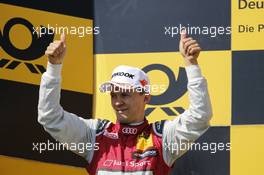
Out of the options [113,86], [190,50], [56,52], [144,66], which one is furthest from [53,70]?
[144,66]

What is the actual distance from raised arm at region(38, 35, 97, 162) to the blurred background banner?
1.32 ft

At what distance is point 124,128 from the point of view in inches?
67.3

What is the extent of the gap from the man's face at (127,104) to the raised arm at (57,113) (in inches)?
4.9

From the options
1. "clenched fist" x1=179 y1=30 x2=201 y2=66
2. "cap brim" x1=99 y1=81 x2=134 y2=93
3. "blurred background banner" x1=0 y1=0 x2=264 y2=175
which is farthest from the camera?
"blurred background banner" x1=0 y1=0 x2=264 y2=175

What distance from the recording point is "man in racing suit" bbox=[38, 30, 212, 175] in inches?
63.6

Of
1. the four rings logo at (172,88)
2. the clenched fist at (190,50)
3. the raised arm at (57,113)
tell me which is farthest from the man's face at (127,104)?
the four rings logo at (172,88)

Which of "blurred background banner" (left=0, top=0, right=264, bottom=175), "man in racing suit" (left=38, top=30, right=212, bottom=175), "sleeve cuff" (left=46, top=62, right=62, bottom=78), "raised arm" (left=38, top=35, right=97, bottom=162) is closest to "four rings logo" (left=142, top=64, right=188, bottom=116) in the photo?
"blurred background banner" (left=0, top=0, right=264, bottom=175)

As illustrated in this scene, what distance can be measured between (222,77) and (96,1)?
0.58m

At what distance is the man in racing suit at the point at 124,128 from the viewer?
161 cm

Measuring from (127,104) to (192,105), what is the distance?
8.7 inches

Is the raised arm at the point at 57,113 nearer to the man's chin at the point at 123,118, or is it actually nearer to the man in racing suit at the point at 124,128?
the man in racing suit at the point at 124,128

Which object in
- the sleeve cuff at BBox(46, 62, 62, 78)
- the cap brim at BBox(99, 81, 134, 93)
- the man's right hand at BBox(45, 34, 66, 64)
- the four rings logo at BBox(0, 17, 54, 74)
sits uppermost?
the four rings logo at BBox(0, 17, 54, 74)

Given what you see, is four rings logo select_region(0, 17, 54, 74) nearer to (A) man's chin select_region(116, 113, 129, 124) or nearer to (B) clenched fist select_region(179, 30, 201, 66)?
(A) man's chin select_region(116, 113, 129, 124)

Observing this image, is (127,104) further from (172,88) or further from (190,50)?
(172,88)
